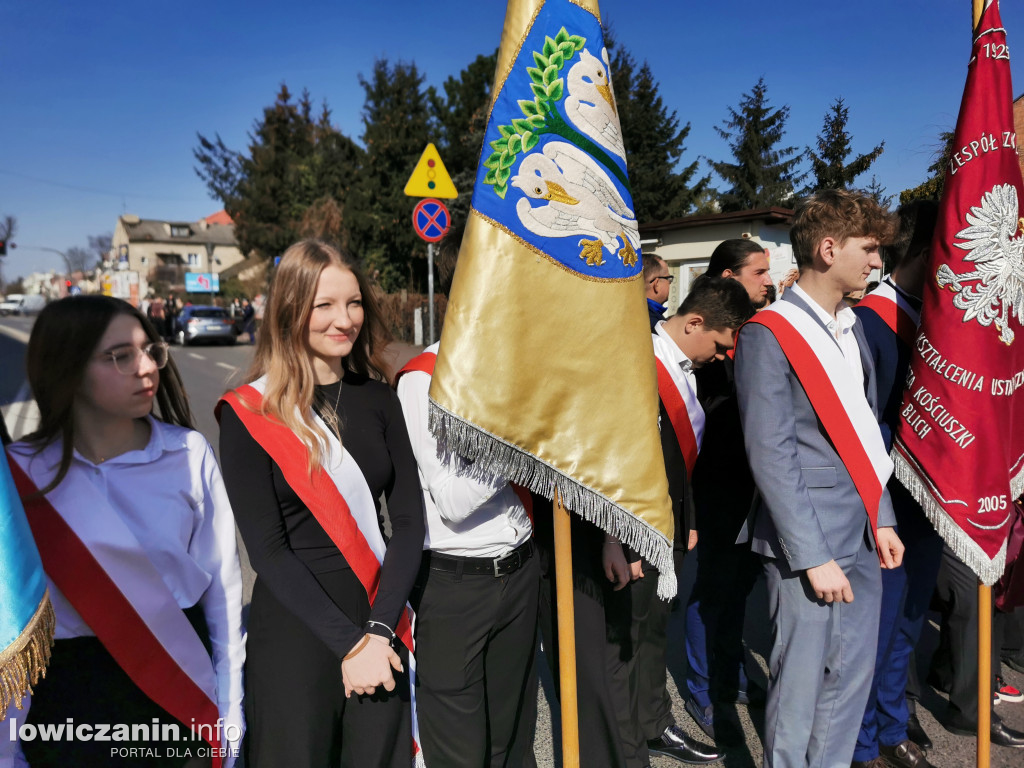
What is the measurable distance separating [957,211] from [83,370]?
Result: 2.83 metres

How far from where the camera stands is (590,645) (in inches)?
92.0

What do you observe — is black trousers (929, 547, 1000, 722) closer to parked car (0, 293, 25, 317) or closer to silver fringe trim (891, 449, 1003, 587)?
silver fringe trim (891, 449, 1003, 587)

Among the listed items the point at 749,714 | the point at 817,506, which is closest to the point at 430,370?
the point at 817,506

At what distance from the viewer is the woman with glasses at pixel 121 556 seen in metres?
1.50

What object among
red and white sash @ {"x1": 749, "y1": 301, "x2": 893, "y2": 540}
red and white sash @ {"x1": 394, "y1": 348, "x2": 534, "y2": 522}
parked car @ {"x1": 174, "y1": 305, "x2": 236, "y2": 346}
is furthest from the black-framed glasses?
parked car @ {"x1": 174, "y1": 305, "x2": 236, "y2": 346}

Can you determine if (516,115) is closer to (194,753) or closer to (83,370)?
(83,370)

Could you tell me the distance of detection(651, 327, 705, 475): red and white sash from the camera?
271 cm

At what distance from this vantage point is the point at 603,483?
1.75m

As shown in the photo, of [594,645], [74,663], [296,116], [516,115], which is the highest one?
[296,116]

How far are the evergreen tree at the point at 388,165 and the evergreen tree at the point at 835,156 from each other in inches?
718

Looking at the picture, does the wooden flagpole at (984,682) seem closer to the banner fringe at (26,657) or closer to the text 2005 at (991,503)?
the text 2005 at (991,503)

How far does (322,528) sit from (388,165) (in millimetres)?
20798

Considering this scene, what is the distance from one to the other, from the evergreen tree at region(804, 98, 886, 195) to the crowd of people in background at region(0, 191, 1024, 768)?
1.46ft

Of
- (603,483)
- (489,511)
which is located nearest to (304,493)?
(489,511)
